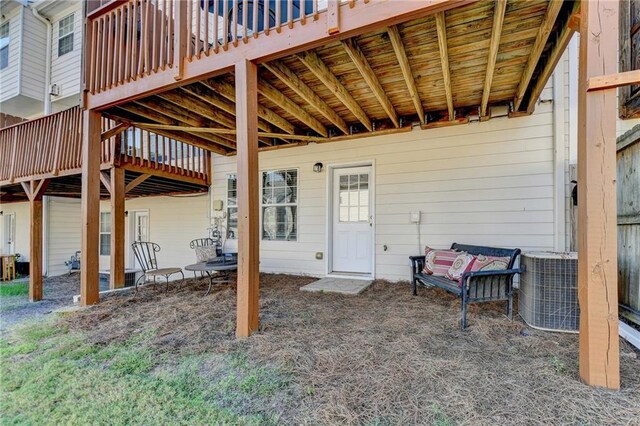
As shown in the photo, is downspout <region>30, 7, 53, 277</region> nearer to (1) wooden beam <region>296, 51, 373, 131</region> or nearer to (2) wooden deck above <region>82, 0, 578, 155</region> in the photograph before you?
(2) wooden deck above <region>82, 0, 578, 155</region>

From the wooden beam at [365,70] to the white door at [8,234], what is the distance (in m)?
12.0

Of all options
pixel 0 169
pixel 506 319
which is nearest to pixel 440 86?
pixel 506 319

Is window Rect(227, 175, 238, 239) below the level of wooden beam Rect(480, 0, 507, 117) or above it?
below

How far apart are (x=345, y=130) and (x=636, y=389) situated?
4493 millimetres

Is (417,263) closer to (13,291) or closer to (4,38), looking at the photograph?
(13,291)

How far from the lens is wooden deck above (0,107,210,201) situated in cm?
505

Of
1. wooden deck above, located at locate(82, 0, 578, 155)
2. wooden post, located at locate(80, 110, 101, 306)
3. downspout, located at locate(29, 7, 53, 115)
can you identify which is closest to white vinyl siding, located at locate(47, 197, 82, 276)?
downspout, located at locate(29, 7, 53, 115)

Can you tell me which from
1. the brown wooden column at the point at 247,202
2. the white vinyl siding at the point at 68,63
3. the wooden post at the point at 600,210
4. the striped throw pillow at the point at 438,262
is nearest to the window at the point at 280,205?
the striped throw pillow at the point at 438,262

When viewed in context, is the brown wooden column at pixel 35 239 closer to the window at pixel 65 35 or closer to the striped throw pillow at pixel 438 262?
the window at pixel 65 35

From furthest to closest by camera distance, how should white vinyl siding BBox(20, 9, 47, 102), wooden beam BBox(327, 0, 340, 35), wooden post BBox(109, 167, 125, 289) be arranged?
white vinyl siding BBox(20, 9, 47, 102), wooden post BBox(109, 167, 125, 289), wooden beam BBox(327, 0, 340, 35)

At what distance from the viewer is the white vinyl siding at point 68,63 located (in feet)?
26.0

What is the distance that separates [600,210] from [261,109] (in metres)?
3.94

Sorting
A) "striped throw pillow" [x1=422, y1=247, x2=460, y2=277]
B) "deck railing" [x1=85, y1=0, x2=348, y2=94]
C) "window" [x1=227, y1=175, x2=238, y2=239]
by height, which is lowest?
"striped throw pillow" [x1=422, y1=247, x2=460, y2=277]

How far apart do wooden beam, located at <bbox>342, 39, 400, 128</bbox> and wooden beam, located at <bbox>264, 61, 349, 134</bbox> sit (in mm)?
750
